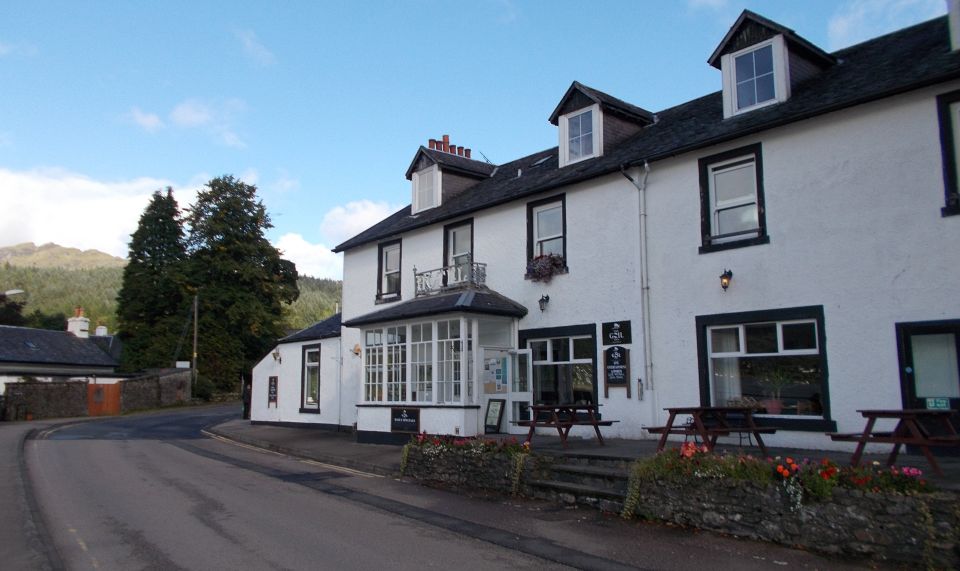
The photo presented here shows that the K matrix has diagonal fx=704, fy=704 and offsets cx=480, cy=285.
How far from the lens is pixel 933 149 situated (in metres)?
10.8

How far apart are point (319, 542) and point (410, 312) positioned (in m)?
9.54

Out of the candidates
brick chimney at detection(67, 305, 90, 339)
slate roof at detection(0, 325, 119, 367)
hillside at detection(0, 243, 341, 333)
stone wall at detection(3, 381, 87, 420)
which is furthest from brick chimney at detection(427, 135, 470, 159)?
hillside at detection(0, 243, 341, 333)

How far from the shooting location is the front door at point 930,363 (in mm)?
10336

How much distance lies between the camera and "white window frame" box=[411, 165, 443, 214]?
2158cm

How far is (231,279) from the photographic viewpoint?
50.2 metres

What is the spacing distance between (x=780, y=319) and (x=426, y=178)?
1265cm

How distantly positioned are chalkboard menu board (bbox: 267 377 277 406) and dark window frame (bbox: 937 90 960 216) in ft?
74.1

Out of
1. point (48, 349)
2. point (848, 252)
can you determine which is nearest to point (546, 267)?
point (848, 252)

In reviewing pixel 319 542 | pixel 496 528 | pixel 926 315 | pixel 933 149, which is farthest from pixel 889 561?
pixel 933 149

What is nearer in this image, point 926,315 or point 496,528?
point 496,528

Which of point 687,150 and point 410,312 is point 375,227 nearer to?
point 410,312

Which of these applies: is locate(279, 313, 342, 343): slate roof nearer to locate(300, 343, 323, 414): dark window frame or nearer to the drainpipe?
locate(300, 343, 323, 414): dark window frame

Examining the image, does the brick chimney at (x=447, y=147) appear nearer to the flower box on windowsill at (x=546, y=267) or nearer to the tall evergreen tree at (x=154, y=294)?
the flower box on windowsill at (x=546, y=267)

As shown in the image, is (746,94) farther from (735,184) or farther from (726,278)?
(726,278)
